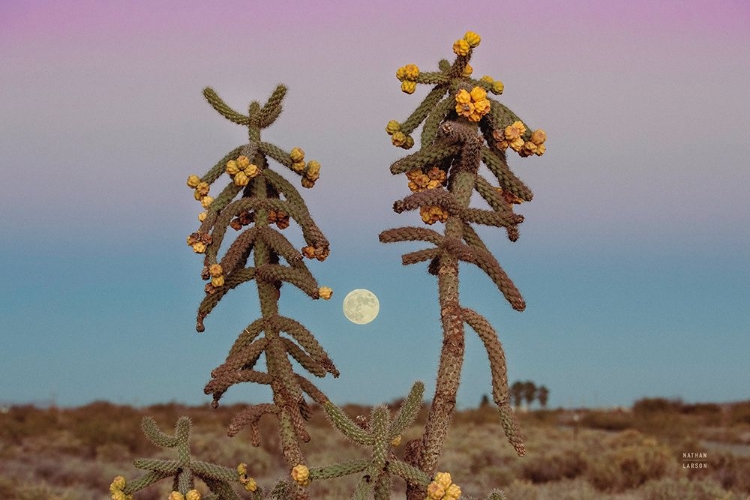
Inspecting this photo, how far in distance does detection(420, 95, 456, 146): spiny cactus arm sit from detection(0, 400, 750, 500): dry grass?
7.16m

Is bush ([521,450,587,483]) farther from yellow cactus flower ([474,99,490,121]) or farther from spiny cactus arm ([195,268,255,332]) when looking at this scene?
yellow cactus flower ([474,99,490,121])

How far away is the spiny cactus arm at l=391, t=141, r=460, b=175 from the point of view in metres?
3.76

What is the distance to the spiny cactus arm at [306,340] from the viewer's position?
12.6 feet

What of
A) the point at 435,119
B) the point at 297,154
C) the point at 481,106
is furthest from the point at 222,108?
the point at 481,106

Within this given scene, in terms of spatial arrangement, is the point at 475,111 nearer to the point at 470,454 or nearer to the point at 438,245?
the point at 438,245

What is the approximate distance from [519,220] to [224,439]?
14500 millimetres

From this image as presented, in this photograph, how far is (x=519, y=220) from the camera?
3666 millimetres

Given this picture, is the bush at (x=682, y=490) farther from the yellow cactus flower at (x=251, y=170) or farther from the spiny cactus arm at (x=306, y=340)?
the yellow cactus flower at (x=251, y=170)

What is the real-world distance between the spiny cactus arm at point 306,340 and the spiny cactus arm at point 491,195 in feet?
3.35

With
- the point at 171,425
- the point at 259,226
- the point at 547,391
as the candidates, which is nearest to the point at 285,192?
the point at 259,226

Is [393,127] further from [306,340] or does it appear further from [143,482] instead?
[143,482]

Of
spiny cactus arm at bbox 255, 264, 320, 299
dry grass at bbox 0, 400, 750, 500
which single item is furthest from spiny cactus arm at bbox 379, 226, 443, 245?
dry grass at bbox 0, 400, 750, 500

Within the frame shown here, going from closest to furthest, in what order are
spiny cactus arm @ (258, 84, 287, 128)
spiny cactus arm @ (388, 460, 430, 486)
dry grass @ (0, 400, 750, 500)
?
1. spiny cactus arm @ (388, 460, 430, 486)
2. spiny cactus arm @ (258, 84, 287, 128)
3. dry grass @ (0, 400, 750, 500)

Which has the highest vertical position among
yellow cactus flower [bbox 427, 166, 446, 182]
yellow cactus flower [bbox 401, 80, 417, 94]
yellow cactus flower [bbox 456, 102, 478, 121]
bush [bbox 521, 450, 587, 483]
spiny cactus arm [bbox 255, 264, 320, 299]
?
yellow cactus flower [bbox 401, 80, 417, 94]
